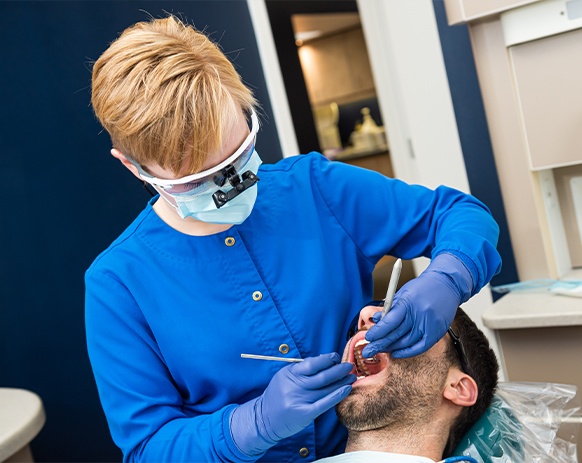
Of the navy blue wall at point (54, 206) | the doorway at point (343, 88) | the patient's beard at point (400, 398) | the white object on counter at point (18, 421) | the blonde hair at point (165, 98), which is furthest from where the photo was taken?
the doorway at point (343, 88)

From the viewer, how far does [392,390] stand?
1.43 meters

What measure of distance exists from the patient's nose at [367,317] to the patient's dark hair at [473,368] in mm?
200

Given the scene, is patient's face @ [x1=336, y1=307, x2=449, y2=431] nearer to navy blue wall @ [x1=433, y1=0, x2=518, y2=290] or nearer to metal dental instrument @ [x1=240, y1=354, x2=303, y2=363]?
metal dental instrument @ [x1=240, y1=354, x2=303, y2=363]

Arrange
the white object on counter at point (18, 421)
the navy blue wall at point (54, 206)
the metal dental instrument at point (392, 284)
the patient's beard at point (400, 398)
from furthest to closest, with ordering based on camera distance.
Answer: the navy blue wall at point (54, 206) → the white object on counter at point (18, 421) → the patient's beard at point (400, 398) → the metal dental instrument at point (392, 284)

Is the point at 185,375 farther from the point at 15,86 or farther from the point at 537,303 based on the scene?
the point at 15,86

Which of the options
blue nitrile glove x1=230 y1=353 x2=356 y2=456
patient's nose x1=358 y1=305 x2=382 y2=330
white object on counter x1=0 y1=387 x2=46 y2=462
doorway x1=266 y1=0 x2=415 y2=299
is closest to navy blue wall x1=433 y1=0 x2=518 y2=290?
patient's nose x1=358 y1=305 x2=382 y2=330

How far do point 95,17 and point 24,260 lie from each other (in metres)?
0.88

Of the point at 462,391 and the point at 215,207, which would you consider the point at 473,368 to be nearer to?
the point at 462,391

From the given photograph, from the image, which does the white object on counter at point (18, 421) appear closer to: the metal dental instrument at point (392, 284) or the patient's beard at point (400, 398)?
the patient's beard at point (400, 398)

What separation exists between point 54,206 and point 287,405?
1.38 metres

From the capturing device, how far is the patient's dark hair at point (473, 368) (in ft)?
4.88

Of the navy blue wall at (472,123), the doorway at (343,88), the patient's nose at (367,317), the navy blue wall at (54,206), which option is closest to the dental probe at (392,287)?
the patient's nose at (367,317)

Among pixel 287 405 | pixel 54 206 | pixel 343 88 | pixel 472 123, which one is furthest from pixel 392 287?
pixel 343 88

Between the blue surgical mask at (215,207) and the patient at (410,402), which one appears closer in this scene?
the blue surgical mask at (215,207)
